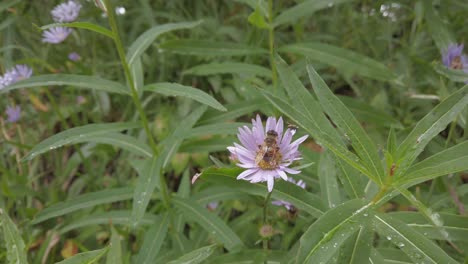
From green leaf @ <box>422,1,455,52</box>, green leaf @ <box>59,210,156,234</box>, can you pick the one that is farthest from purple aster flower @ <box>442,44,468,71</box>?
green leaf @ <box>59,210,156,234</box>

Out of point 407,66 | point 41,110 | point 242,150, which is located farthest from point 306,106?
point 41,110

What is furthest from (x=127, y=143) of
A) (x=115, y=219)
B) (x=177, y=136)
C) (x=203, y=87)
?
(x=203, y=87)

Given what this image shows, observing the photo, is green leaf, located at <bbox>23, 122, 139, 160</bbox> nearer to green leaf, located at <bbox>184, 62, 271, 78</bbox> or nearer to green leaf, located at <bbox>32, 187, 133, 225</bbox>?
green leaf, located at <bbox>32, 187, 133, 225</bbox>

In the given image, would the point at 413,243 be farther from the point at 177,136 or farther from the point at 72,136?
the point at 72,136

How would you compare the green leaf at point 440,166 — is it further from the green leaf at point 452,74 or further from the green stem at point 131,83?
the green stem at point 131,83

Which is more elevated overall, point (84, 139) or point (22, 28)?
point (22, 28)

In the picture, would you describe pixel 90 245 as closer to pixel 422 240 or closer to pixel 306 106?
pixel 306 106
